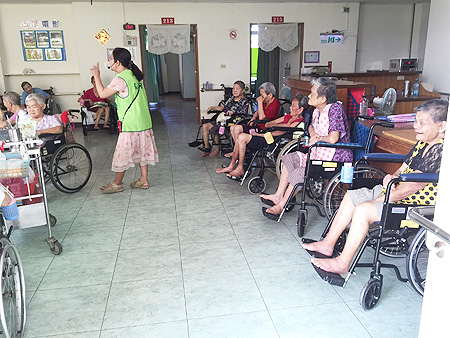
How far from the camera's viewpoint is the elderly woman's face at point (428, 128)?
209 cm

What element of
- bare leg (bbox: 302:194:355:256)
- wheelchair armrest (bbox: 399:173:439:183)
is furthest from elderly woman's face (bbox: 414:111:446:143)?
bare leg (bbox: 302:194:355:256)

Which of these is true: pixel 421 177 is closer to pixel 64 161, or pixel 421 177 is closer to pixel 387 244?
pixel 387 244

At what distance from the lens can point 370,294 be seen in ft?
6.86

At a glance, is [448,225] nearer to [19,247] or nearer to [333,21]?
[19,247]

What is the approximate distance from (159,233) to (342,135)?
162 cm

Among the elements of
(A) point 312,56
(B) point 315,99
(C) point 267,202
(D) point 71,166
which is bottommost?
(C) point 267,202

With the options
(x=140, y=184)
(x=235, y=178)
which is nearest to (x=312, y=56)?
(x=235, y=178)

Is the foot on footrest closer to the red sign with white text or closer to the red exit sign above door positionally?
the red sign with white text

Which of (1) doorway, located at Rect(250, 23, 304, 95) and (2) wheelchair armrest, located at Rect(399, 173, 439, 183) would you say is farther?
(1) doorway, located at Rect(250, 23, 304, 95)

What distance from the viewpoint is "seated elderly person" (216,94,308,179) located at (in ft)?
12.8

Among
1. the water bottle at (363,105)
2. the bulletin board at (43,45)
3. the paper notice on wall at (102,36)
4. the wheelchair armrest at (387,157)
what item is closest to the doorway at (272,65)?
the paper notice on wall at (102,36)

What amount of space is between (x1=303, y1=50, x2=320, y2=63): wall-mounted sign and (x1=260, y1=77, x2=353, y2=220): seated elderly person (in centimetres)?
568

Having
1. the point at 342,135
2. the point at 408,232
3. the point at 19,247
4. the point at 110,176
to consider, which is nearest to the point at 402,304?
the point at 408,232

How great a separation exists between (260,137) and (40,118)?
7.13ft
